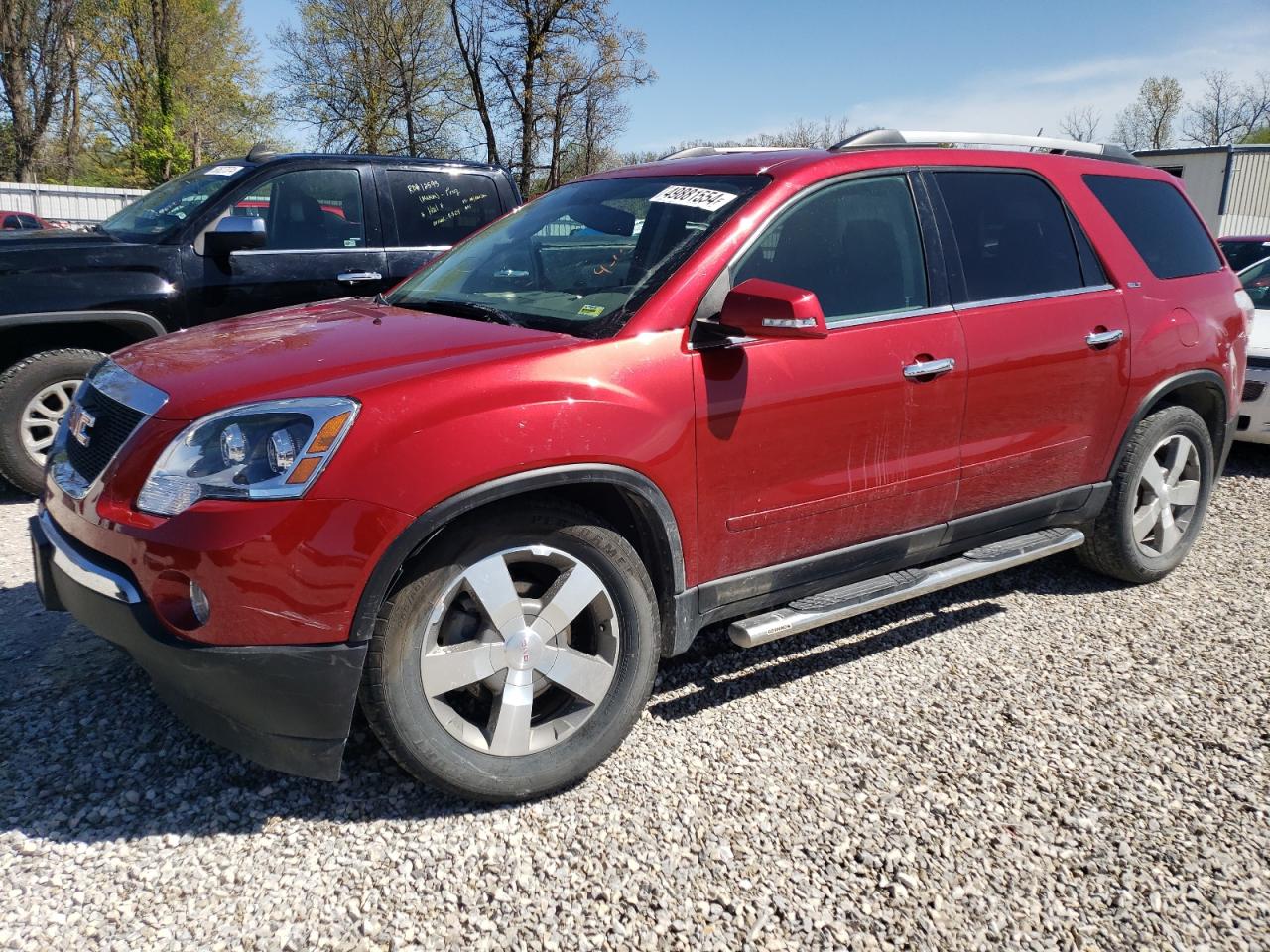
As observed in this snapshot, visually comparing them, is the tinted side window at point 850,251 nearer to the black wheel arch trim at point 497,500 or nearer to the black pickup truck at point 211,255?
the black wheel arch trim at point 497,500

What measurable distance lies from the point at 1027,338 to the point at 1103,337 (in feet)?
1.56

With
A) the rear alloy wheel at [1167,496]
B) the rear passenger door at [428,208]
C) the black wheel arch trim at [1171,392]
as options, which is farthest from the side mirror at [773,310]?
the rear passenger door at [428,208]

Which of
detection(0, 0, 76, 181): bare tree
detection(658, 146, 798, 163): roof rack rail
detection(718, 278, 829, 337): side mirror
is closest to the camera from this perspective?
detection(718, 278, 829, 337): side mirror

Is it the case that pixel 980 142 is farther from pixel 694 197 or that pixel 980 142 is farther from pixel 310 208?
pixel 310 208

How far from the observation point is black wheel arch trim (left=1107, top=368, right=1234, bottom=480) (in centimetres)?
407

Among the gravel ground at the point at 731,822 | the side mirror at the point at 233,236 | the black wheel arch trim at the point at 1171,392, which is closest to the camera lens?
the gravel ground at the point at 731,822

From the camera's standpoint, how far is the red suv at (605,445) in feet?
7.63

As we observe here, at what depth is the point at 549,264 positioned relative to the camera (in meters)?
3.45

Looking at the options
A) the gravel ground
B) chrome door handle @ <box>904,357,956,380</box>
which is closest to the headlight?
the gravel ground

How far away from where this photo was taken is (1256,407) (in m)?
6.46

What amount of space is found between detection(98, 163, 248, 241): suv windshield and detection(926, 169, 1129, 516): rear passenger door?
448cm

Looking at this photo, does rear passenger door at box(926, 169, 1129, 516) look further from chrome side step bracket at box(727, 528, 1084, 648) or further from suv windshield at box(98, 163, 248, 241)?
suv windshield at box(98, 163, 248, 241)

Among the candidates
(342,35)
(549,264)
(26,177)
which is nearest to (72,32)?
(26,177)

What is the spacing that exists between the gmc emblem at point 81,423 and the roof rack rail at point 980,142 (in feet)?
8.50
